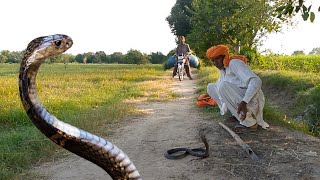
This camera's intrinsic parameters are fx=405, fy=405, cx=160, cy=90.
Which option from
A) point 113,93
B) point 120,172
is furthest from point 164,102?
point 120,172

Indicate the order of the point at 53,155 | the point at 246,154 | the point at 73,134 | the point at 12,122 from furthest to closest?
1. the point at 12,122
2. the point at 53,155
3. the point at 246,154
4. the point at 73,134

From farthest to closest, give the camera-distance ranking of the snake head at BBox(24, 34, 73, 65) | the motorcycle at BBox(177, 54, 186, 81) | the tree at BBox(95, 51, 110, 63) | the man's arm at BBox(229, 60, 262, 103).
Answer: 1. the tree at BBox(95, 51, 110, 63)
2. the motorcycle at BBox(177, 54, 186, 81)
3. the man's arm at BBox(229, 60, 262, 103)
4. the snake head at BBox(24, 34, 73, 65)

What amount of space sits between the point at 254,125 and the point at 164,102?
382cm

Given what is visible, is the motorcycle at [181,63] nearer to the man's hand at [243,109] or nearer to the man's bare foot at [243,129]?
the man's bare foot at [243,129]

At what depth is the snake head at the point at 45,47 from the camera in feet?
6.18

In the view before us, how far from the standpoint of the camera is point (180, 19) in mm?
37031

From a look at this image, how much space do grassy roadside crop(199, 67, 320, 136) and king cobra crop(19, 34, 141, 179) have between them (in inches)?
162

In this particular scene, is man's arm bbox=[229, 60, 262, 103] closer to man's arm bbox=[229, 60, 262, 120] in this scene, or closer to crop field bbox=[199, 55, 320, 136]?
man's arm bbox=[229, 60, 262, 120]

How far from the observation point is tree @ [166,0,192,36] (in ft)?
121

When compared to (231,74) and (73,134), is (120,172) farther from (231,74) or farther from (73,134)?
(231,74)

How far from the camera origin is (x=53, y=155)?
4.76m

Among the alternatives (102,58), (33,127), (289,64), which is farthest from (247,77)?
(102,58)

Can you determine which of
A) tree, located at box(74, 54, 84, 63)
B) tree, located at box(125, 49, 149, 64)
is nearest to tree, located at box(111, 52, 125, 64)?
tree, located at box(74, 54, 84, 63)

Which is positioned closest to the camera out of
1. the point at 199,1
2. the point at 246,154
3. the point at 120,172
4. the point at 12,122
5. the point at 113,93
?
the point at 120,172
